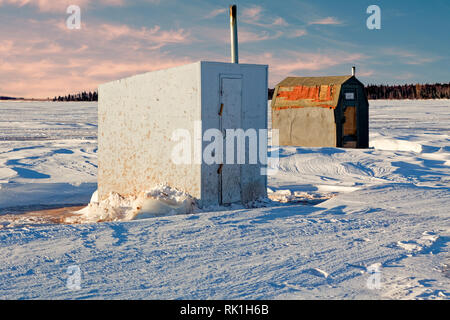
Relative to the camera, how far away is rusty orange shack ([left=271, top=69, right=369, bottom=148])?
14305 mm

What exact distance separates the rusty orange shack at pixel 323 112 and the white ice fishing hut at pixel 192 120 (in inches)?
298

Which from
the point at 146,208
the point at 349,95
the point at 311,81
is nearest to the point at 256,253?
the point at 146,208

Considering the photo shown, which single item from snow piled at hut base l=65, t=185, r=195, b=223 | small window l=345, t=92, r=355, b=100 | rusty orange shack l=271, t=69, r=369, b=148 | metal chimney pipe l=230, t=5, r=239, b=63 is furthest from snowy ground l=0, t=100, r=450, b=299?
small window l=345, t=92, r=355, b=100

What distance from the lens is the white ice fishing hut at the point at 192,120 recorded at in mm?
6516

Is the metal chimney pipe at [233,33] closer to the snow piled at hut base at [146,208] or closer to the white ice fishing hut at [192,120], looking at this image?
the white ice fishing hut at [192,120]

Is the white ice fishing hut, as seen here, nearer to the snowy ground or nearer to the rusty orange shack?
the snowy ground

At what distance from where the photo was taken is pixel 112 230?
5.04 m

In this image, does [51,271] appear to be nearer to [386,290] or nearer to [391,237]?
[386,290]

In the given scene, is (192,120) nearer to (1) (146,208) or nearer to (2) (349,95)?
(1) (146,208)

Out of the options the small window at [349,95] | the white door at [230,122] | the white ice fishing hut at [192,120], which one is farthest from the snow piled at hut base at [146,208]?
the small window at [349,95]

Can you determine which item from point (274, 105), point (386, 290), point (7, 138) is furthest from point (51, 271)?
point (7, 138)

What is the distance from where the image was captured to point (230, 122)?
6.71 meters

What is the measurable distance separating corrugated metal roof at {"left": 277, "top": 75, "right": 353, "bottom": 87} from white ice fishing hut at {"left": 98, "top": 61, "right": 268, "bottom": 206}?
25.9 feet

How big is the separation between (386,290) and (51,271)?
2.40 meters
